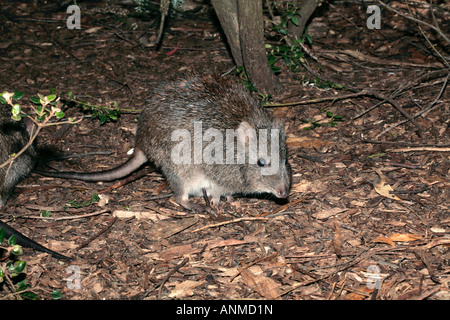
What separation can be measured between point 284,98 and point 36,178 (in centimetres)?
309

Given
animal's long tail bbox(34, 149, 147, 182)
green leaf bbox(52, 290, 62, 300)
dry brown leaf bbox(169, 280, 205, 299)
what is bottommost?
dry brown leaf bbox(169, 280, 205, 299)

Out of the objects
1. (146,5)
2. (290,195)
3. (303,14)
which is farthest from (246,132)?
(146,5)

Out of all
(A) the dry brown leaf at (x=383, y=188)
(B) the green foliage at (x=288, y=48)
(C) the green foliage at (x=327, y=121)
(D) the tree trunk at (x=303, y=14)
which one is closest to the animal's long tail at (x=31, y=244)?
(A) the dry brown leaf at (x=383, y=188)

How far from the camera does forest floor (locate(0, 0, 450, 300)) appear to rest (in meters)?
4.18

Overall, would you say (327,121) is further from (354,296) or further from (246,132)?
(354,296)

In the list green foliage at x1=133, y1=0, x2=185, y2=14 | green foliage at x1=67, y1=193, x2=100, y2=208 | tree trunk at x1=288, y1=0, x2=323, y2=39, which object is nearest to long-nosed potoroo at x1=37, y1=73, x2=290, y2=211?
green foliage at x1=67, y1=193, x2=100, y2=208

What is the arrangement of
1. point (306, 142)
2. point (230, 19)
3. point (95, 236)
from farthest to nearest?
point (230, 19) < point (306, 142) < point (95, 236)

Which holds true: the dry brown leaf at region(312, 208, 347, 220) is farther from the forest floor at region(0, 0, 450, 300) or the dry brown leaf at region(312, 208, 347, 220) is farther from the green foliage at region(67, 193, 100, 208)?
the green foliage at region(67, 193, 100, 208)

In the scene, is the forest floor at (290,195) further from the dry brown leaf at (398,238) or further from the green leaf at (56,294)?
the green leaf at (56,294)

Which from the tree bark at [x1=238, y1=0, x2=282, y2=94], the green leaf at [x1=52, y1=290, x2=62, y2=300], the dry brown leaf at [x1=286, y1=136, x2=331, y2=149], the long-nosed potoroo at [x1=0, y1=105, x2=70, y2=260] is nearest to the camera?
the green leaf at [x1=52, y1=290, x2=62, y2=300]

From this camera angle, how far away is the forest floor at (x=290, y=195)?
418 cm

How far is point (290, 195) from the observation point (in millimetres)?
5227

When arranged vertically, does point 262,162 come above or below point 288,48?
below

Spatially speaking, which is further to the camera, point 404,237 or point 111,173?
point 111,173
